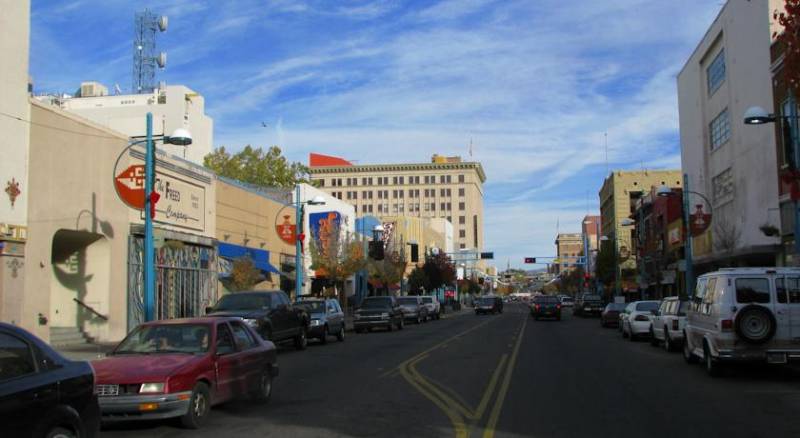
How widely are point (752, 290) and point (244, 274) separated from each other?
2521 cm

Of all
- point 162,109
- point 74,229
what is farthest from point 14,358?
point 162,109

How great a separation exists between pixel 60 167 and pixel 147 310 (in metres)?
6.39

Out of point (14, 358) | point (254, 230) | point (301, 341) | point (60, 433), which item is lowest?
point (301, 341)

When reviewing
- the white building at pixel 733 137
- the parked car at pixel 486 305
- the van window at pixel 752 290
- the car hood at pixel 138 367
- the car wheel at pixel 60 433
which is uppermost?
the white building at pixel 733 137

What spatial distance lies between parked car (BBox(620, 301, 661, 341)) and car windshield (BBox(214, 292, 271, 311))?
555 inches

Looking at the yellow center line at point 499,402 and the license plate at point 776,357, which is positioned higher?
the license plate at point 776,357

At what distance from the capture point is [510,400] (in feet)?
40.6

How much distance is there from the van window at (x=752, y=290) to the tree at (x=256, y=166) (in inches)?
2396

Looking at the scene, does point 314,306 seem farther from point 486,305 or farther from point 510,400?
point 486,305

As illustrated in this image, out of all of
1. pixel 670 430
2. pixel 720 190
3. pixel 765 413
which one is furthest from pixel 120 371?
pixel 720 190

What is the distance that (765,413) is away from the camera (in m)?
10.9

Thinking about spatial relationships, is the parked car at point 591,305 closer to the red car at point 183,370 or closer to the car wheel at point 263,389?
the car wheel at point 263,389

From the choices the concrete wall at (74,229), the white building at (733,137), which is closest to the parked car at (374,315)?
the concrete wall at (74,229)

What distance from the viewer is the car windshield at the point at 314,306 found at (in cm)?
2860
